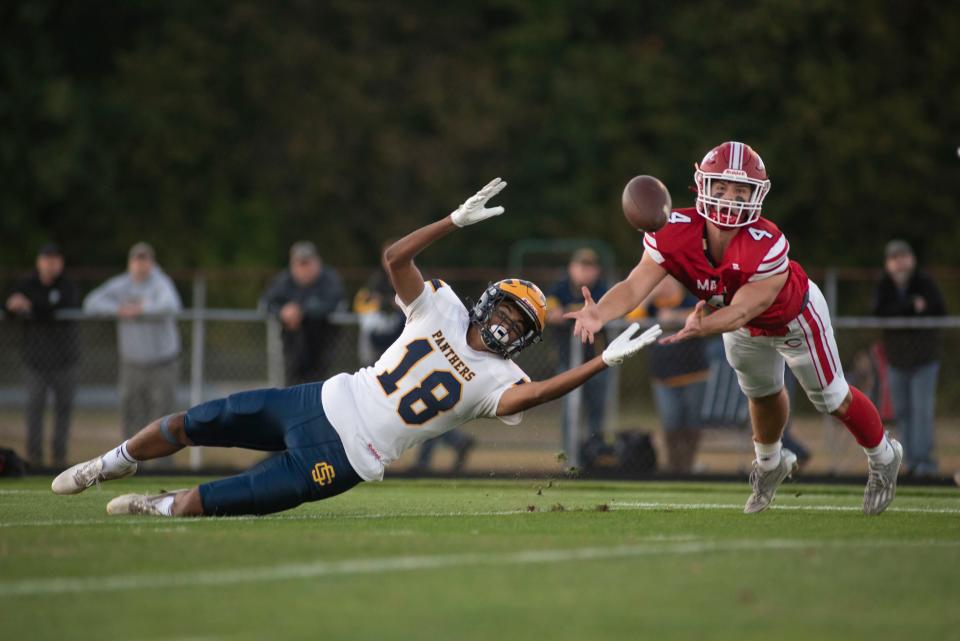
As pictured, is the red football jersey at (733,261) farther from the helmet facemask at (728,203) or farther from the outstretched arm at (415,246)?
the outstretched arm at (415,246)

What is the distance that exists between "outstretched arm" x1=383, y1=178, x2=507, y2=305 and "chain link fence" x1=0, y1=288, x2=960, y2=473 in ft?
15.6

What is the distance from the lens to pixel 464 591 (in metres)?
5.20

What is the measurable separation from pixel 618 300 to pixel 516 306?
2.11 feet

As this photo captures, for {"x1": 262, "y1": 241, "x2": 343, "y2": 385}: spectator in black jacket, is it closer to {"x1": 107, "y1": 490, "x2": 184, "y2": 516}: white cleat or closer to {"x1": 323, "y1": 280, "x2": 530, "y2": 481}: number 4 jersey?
{"x1": 107, "y1": 490, "x2": 184, "y2": 516}: white cleat

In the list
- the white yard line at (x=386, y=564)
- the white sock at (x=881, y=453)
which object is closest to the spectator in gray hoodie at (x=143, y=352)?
the white sock at (x=881, y=453)

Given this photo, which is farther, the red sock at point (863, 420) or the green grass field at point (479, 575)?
the red sock at point (863, 420)

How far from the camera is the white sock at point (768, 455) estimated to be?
8.38 meters

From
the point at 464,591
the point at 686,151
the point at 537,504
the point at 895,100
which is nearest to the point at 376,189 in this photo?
the point at 686,151

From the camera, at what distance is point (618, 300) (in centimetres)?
785

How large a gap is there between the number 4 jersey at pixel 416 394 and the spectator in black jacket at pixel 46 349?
667cm

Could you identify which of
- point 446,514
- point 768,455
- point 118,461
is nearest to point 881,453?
point 768,455

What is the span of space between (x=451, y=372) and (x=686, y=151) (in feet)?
84.6

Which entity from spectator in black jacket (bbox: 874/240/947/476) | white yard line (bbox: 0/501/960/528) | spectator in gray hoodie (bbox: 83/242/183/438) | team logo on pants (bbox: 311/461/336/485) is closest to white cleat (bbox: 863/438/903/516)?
white yard line (bbox: 0/501/960/528)

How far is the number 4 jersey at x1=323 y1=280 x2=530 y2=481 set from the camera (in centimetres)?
748
